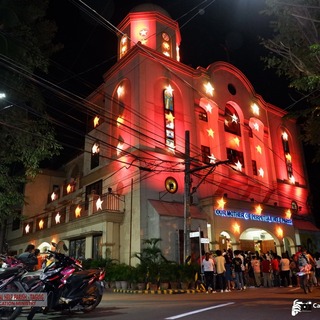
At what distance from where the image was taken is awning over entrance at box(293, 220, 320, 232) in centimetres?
2775

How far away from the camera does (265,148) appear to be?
28.0 metres

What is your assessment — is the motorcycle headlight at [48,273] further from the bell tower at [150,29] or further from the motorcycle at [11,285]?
the bell tower at [150,29]

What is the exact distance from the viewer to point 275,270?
17812 millimetres

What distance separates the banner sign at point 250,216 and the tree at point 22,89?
493 inches

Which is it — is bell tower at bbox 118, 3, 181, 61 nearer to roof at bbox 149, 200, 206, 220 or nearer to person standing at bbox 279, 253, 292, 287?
roof at bbox 149, 200, 206, 220

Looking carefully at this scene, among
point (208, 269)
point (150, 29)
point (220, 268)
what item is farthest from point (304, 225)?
point (150, 29)

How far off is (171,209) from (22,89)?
36.4 feet

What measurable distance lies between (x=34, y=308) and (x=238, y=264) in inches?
452

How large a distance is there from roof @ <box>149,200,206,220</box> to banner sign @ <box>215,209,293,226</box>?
160 centimetres

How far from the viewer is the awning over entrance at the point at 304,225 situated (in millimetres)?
27750

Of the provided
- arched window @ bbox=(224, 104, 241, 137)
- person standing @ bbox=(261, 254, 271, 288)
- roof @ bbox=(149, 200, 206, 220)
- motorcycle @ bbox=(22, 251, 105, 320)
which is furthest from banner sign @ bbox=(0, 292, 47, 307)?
arched window @ bbox=(224, 104, 241, 137)

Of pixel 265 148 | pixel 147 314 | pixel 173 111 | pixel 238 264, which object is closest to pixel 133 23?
pixel 173 111

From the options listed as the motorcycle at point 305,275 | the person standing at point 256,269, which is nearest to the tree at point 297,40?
the motorcycle at point 305,275

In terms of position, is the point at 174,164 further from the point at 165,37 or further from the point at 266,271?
the point at 165,37
